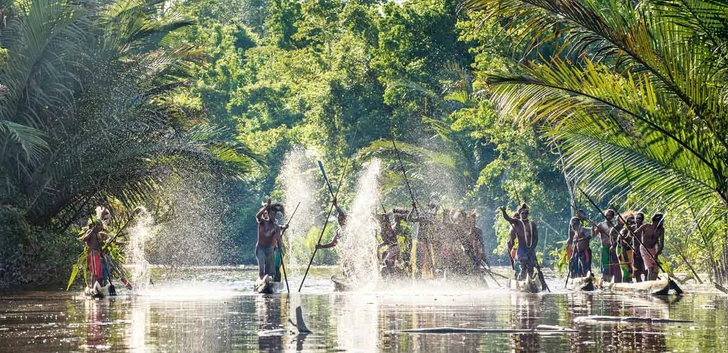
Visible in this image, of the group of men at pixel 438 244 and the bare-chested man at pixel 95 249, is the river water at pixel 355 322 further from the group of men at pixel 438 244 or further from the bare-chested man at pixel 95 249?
the group of men at pixel 438 244

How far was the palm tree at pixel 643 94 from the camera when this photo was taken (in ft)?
57.5

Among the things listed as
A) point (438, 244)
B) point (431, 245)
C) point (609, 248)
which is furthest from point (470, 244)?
point (609, 248)

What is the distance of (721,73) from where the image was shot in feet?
59.1

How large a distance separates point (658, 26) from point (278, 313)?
21.6 ft

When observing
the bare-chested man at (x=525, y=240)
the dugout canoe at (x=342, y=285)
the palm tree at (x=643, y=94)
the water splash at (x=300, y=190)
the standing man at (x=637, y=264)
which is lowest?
the dugout canoe at (x=342, y=285)

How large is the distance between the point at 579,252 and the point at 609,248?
4.18 feet

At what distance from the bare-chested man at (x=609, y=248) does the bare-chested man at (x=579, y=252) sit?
79cm

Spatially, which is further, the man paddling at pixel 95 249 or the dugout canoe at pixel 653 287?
the man paddling at pixel 95 249

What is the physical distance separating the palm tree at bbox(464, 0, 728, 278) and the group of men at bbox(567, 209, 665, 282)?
25.5 ft

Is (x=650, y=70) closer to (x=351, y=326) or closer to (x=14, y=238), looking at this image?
(x=351, y=326)

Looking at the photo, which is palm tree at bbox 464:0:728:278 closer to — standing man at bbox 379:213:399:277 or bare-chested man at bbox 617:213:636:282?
bare-chested man at bbox 617:213:636:282

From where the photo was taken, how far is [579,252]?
1276 inches

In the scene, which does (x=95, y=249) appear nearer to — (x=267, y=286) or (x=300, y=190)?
(x=267, y=286)

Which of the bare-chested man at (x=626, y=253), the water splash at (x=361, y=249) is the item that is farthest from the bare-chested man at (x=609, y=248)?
the water splash at (x=361, y=249)
